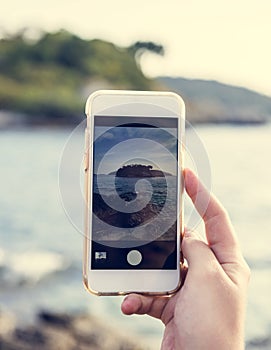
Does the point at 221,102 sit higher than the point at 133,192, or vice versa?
the point at 221,102

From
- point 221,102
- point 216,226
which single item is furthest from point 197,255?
point 221,102

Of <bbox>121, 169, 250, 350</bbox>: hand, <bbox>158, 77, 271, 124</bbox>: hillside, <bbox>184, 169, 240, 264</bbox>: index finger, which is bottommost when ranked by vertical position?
<bbox>121, 169, 250, 350</bbox>: hand

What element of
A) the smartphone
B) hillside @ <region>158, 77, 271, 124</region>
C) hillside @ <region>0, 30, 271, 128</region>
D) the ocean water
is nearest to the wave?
the ocean water

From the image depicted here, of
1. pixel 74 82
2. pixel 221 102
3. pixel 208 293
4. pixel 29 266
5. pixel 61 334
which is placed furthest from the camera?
pixel 74 82

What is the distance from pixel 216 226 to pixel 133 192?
0.23 feet

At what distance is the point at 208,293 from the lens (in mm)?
479

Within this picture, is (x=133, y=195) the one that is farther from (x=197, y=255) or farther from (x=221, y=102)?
(x=221, y=102)

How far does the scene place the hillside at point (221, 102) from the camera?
2.21 meters

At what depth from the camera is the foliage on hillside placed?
95.3 inches

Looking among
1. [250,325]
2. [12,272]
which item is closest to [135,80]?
[12,272]

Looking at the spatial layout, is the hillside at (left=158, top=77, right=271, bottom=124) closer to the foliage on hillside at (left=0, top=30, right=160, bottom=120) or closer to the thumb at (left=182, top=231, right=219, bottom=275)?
the foliage on hillside at (left=0, top=30, right=160, bottom=120)

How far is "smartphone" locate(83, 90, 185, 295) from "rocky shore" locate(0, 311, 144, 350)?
1.12 m

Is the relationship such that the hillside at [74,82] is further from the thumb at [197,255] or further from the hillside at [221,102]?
the thumb at [197,255]

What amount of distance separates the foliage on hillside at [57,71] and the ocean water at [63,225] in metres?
0.13
